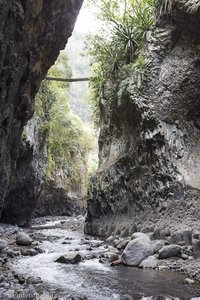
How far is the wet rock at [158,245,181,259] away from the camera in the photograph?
8.48 m

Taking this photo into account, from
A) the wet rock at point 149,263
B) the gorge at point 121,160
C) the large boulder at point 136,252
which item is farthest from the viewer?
the large boulder at point 136,252

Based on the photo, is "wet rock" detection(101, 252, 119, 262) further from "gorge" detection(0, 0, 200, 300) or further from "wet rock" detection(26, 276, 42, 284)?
"wet rock" detection(26, 276, 42, 284)

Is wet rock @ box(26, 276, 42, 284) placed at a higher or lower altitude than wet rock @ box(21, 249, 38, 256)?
lower

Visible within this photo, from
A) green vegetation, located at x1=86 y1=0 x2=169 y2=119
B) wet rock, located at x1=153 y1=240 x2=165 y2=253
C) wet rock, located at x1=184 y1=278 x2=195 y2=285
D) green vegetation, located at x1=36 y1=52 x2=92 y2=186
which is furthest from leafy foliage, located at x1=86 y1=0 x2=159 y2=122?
wet rock, located at x1=184 y1=278 x2=195 y2=285

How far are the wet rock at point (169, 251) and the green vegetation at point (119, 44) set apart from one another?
6.83 metres

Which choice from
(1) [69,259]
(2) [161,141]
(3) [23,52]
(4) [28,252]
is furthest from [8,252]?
(2) [161,141]

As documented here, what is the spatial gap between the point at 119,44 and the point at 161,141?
19.9 ft

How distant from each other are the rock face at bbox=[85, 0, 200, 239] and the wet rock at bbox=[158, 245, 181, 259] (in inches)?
53.7

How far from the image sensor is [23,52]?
25.4ft

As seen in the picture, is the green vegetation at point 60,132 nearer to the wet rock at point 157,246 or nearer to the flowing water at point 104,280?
the wet rock at point 157,246

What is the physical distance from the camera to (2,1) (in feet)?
18.1

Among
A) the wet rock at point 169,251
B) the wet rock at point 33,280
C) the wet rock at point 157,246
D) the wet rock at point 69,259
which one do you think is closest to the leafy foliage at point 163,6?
the wet rock at point 157,246

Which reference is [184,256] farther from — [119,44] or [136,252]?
[119,44]

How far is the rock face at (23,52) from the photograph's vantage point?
6414 millimetres
